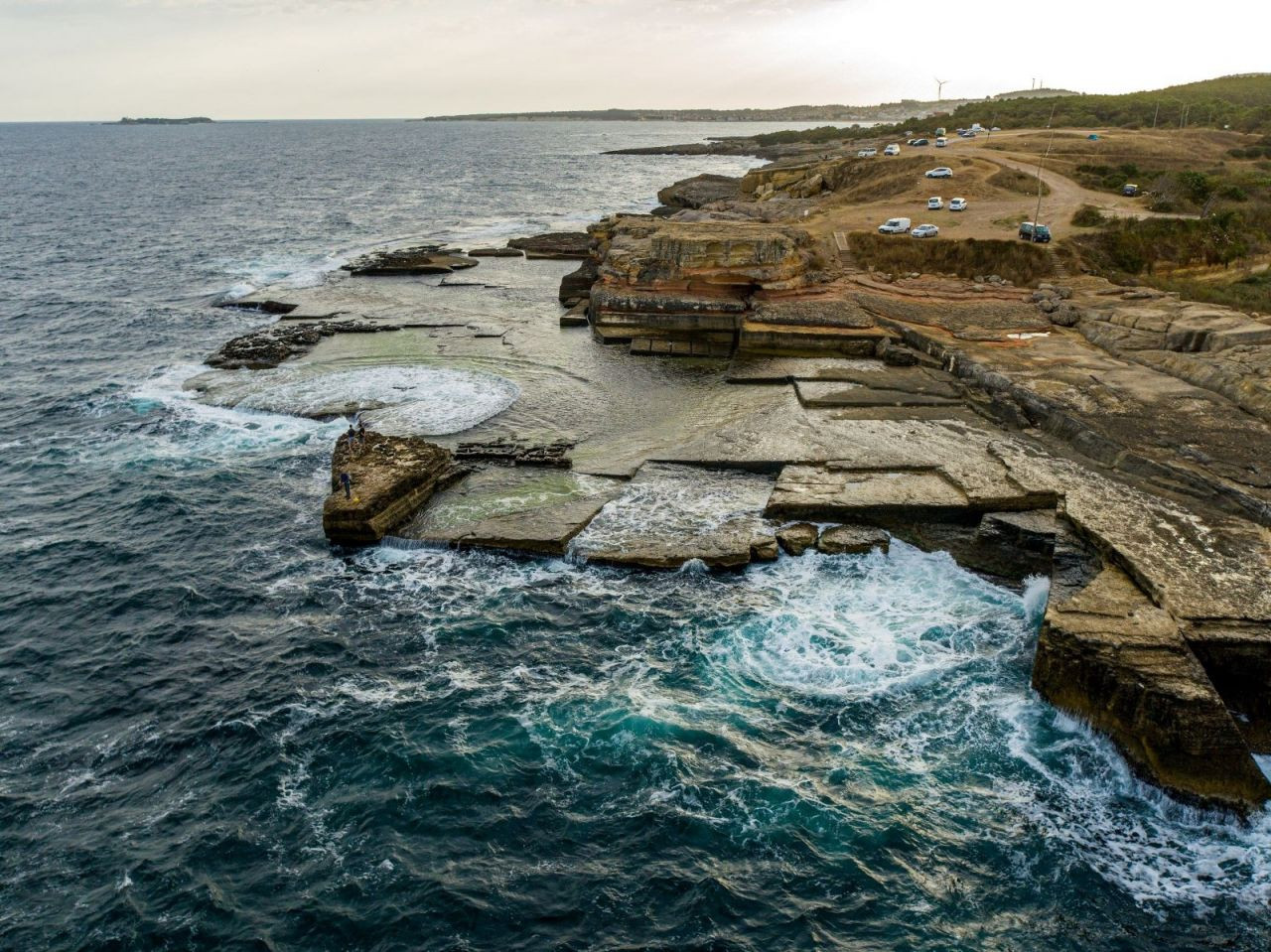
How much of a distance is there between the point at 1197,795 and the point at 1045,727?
3.15 metres

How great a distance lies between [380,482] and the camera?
28.8 metres

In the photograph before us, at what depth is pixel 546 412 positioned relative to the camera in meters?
37.8

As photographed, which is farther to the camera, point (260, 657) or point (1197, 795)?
point (260, 657)

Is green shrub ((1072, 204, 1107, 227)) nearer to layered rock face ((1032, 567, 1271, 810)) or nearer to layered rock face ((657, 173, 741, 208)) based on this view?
layered rock face ((1032, 567, 1271, 810))

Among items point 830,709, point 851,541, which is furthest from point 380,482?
point 830,709

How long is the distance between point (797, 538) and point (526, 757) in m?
11.8

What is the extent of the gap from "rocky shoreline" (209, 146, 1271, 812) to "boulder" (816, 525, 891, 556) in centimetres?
10

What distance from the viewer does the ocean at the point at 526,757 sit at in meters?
15.2

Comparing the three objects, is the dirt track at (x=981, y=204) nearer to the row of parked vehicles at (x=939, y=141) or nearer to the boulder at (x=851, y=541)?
the row of parked vehicles at (x=939, y=141)

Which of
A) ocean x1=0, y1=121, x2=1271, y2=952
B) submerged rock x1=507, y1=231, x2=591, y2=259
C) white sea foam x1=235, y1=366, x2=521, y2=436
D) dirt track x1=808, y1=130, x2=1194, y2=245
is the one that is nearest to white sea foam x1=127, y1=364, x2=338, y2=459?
white sea foam x1=235, y1=366, x2=521, y2=436

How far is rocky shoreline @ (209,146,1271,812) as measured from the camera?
19.3 meters

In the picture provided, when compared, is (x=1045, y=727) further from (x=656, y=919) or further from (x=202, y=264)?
(x=202, y=264)

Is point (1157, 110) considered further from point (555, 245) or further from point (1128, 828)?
point (1128, 828)

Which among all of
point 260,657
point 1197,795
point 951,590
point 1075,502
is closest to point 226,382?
point 260,657
